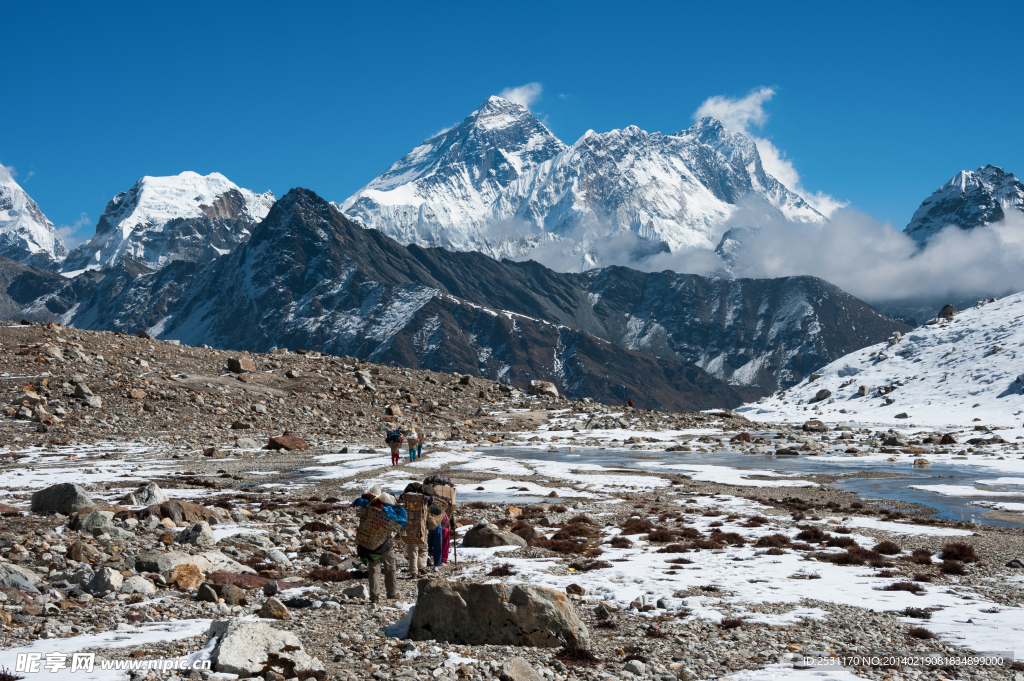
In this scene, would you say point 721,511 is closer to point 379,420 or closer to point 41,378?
point 379,420

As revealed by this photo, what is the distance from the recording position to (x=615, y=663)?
38.4ft

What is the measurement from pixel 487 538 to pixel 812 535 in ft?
36.6

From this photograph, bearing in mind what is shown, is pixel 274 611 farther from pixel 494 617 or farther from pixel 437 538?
pixel 437 538

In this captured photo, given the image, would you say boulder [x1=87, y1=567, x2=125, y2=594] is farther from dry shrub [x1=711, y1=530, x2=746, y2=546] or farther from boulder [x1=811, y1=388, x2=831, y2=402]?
boulder [x1=811, y1=388, x2=831, y2=402]

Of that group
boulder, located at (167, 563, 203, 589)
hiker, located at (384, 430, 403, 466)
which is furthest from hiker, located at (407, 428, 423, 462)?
boulder, located at (167, 563, 203, 589)

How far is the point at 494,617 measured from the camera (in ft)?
40.9

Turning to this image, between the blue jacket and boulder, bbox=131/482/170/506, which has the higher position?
the blue jacket

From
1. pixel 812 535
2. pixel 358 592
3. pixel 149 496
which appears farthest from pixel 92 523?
pixel 812 535

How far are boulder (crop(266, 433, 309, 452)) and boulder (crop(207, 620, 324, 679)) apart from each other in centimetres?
3971

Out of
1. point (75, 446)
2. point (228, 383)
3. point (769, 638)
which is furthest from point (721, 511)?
point (228, 383)

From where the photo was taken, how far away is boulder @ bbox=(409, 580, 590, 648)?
12391 mm

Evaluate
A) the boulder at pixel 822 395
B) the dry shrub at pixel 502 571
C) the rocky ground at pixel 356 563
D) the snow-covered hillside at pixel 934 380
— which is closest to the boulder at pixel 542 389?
the snow-covered hillside at pixel 934 380

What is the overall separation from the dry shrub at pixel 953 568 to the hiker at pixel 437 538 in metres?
13.4

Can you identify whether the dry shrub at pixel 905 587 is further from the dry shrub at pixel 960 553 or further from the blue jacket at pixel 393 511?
the blue jacket at pixel 393 511
